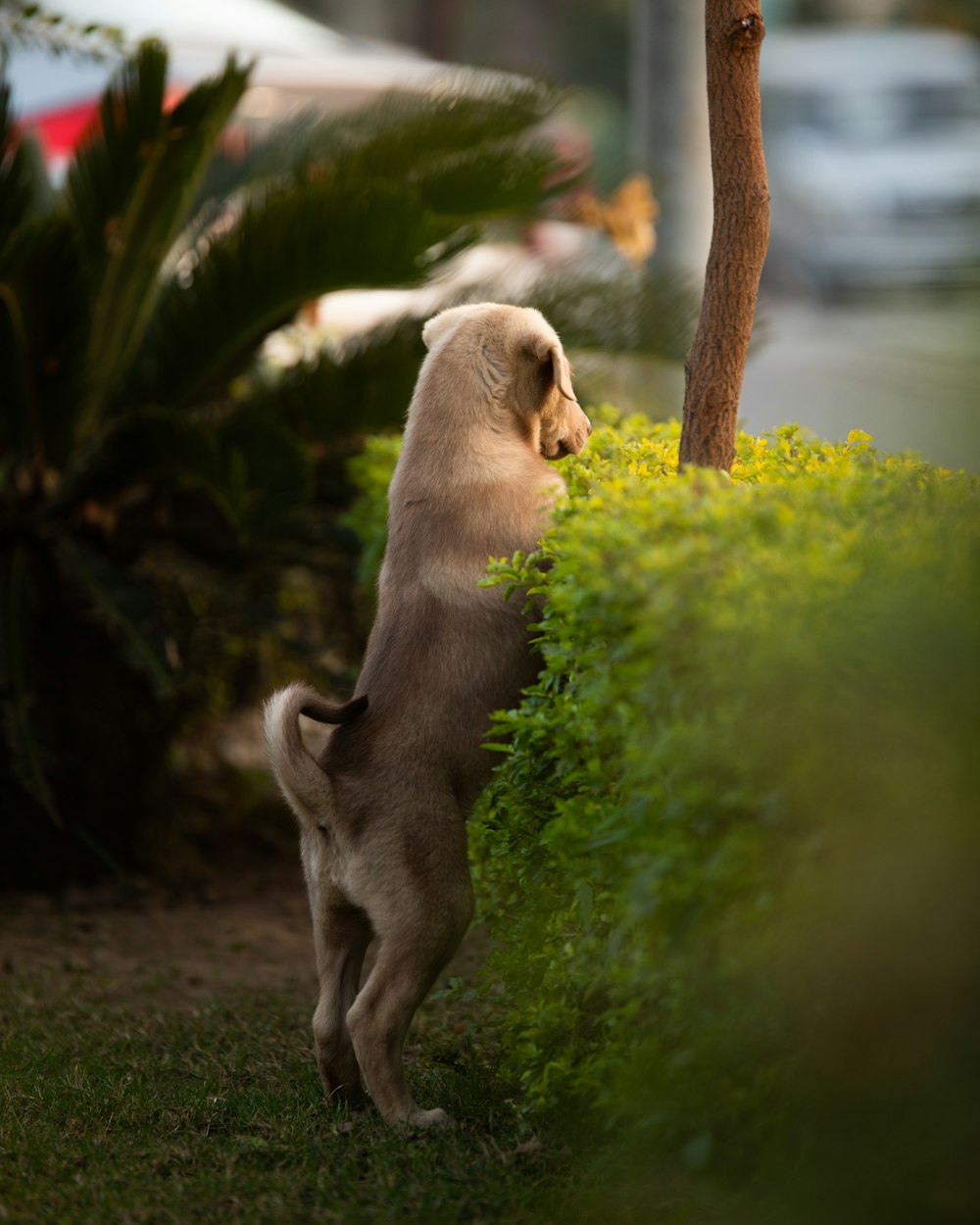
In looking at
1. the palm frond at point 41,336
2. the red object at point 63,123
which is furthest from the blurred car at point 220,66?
the palm frond at point 41,336

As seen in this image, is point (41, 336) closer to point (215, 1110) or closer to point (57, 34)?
point (57, 34)

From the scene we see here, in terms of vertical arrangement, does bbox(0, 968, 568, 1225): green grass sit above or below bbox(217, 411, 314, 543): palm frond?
below

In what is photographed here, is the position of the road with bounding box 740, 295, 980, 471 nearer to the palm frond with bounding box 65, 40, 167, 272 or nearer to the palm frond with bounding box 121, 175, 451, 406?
the palm frond with bounding box 121, 175, 451, 406

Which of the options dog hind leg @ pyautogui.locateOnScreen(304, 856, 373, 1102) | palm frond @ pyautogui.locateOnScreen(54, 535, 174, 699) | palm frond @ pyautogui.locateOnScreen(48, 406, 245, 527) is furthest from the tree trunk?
palm frond @ pyautogui.locateOnScreen(54, 535, 174, 699)

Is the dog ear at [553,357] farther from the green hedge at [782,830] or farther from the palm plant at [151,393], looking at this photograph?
the palm plant at [151,393]

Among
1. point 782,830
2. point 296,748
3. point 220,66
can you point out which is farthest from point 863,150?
point 782,830

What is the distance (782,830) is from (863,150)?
67.9ft

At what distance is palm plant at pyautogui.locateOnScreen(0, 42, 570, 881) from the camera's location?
6547mm

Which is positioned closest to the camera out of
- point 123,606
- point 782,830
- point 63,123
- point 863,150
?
point 782,830

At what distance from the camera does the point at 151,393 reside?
7160 mm

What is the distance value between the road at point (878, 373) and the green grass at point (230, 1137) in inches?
68.1

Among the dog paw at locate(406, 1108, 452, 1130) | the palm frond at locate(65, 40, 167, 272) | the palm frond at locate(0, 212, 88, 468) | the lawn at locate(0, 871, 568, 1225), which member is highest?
the palm frond at locate(65, 40, 167, 272)

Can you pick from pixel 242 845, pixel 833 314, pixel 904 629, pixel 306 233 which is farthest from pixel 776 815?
pixel 833 314

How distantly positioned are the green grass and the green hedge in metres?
0.33
